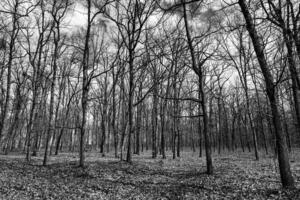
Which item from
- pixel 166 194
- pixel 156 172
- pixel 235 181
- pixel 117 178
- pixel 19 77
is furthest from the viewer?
pixel 19 77

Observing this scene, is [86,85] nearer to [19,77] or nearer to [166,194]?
[166,194]

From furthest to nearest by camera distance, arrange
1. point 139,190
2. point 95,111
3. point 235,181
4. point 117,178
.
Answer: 1. point 95,111
2. point 117,178
3. point 235,181
4. point 139,190

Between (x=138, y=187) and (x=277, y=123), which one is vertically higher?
(x=277, y=123)

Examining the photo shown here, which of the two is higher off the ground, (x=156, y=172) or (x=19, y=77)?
(x=19, y=77)

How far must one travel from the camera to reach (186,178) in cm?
879

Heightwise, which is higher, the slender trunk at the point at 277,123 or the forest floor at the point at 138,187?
the slender trunk at the point at 277,123

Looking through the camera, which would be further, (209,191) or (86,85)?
(86,85)

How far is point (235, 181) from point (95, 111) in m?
32.0

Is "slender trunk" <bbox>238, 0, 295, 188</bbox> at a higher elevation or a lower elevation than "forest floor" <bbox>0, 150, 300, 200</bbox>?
higher

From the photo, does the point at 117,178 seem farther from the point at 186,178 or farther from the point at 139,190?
the point at 186,178

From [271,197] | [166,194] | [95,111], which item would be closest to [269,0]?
[271,197]

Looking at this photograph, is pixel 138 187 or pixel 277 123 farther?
pixel 138 187

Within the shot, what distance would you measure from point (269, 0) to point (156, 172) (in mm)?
9274

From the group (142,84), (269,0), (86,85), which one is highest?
(142,84)
